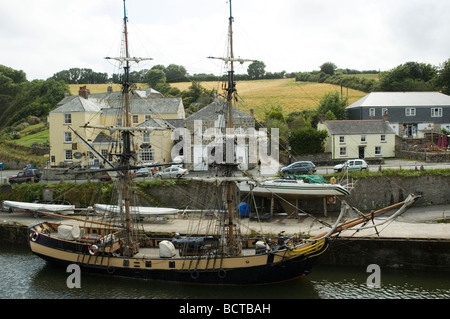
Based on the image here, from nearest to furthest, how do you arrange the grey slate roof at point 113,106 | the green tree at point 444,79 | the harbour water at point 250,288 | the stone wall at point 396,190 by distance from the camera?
the harbour water at point 250,288 < the stone wall at point 396,190 < the grey slate roof at point 113,106 < the green tree at point 444,79

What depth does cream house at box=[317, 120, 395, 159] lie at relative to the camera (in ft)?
137

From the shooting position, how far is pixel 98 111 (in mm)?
46375

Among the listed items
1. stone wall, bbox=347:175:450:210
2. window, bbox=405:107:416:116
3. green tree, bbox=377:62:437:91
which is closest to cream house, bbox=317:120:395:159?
window, bbox=405:107:416:116

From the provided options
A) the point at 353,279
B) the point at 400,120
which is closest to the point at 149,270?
the point at 353,279

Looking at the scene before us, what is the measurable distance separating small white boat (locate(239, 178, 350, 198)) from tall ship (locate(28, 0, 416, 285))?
4.41m

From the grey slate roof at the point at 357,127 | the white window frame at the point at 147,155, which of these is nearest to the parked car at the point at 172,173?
the white window frame at the point at 147,155

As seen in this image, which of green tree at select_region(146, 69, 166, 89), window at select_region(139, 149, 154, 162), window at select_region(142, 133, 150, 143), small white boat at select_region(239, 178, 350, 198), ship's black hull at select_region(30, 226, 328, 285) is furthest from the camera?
green tree at select_region(146, 69, 166, 89)

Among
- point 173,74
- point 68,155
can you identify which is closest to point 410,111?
point 68,155

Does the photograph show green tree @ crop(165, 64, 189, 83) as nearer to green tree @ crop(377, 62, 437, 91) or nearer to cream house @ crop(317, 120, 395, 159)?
green tree @ crop(377, 62, 437, 91)

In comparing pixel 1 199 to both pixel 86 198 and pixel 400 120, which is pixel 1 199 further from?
pixel 400 120

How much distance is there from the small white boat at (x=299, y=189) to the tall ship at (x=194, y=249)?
4.41 metres

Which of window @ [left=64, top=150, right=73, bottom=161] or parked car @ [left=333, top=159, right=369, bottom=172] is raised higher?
window @ [left=64, top=150, right=73, bottom=161]

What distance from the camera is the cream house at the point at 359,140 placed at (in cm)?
4188

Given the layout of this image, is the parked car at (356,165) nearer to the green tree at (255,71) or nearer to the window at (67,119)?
the window at (67,119)
